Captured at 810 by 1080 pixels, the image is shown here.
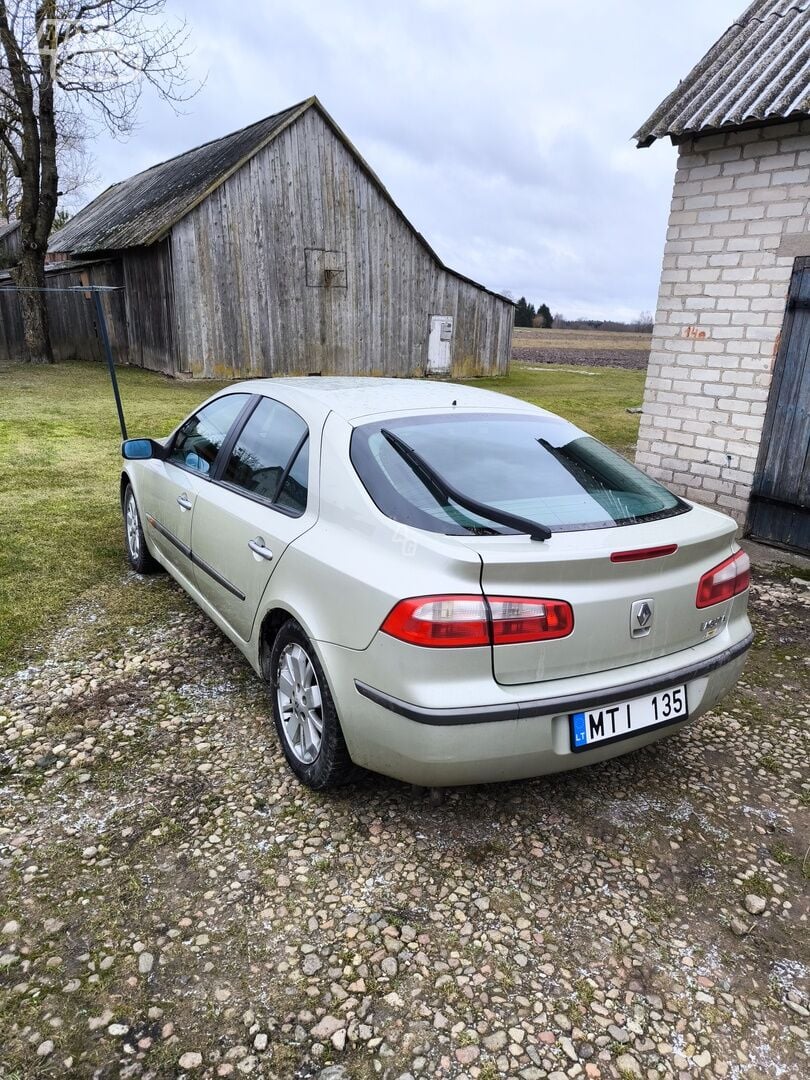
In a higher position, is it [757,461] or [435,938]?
[757,461]

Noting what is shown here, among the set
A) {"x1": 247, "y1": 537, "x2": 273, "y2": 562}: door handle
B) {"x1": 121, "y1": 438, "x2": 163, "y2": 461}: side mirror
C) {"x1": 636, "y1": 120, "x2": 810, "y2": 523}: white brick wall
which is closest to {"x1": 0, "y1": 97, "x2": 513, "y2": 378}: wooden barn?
{"x1": 636, "y1": 120, "x2": 810, "y2": 523}: white brick wall

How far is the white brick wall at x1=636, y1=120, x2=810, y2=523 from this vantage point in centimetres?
596

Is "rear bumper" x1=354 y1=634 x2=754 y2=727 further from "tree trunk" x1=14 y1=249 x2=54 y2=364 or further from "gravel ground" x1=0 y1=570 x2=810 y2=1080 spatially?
"tree trunk" x1=14 y1=249 x2=54 y2=364

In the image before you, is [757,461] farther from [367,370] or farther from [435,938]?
[367,370]

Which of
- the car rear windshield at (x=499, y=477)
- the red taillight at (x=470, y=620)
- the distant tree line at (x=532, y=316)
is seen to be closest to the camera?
the red taillight at (x=470, y=620)

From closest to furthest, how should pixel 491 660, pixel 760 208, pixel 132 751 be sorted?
pixel 491 660 < pixel 132 751 < pixel 760 208

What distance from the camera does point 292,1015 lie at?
1992mm

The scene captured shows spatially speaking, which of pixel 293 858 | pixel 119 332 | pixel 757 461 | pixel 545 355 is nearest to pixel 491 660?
pixel 293 858

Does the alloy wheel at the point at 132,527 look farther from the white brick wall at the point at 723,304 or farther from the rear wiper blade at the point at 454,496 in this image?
the white brick wall at the point at 723,304

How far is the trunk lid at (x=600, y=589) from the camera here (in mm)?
2291

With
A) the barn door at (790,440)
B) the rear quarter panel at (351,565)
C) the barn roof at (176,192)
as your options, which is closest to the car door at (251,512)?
the rear quarter panel at (351,565)

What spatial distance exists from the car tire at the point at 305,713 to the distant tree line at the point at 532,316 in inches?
3074

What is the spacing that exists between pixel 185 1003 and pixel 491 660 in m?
1.34

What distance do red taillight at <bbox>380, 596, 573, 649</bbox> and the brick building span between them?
487cm
